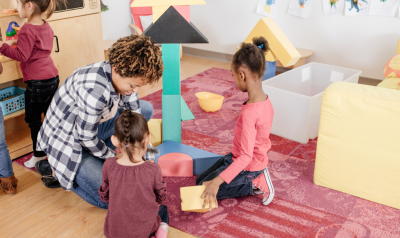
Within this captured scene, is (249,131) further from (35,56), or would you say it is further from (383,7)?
(383,7)

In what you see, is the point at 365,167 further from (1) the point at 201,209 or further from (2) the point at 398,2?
(2) the point at 398,2

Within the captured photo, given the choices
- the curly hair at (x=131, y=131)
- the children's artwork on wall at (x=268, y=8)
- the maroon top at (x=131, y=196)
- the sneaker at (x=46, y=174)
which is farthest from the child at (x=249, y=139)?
the children's artwork on wall at (x=268, y=8)

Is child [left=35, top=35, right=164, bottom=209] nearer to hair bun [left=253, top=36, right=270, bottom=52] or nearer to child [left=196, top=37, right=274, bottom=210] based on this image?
child [left=196, top=37, right=274, bottom=210]

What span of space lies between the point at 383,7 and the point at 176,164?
2486 mm

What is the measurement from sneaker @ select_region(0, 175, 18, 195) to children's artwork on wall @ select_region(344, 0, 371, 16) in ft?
10.1

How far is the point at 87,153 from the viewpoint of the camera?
1.59 meters

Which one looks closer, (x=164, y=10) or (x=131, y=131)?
(x=131, y=131)

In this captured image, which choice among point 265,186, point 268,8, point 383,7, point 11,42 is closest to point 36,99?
point 11,42

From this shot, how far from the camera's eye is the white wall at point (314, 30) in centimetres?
317

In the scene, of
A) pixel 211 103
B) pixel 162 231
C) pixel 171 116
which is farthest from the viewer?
pixel 211 103

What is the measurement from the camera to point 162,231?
53.8 inches

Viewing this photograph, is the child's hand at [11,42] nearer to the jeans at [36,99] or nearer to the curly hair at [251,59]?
the jeans at [36,99]

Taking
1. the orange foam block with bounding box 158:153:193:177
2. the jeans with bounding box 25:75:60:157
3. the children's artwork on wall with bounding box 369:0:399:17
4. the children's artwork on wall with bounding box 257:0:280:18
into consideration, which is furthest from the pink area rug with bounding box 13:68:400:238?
the children's artwork on wall with bounding box 257:0:280:18

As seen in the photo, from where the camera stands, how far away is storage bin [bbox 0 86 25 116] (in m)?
1.97
